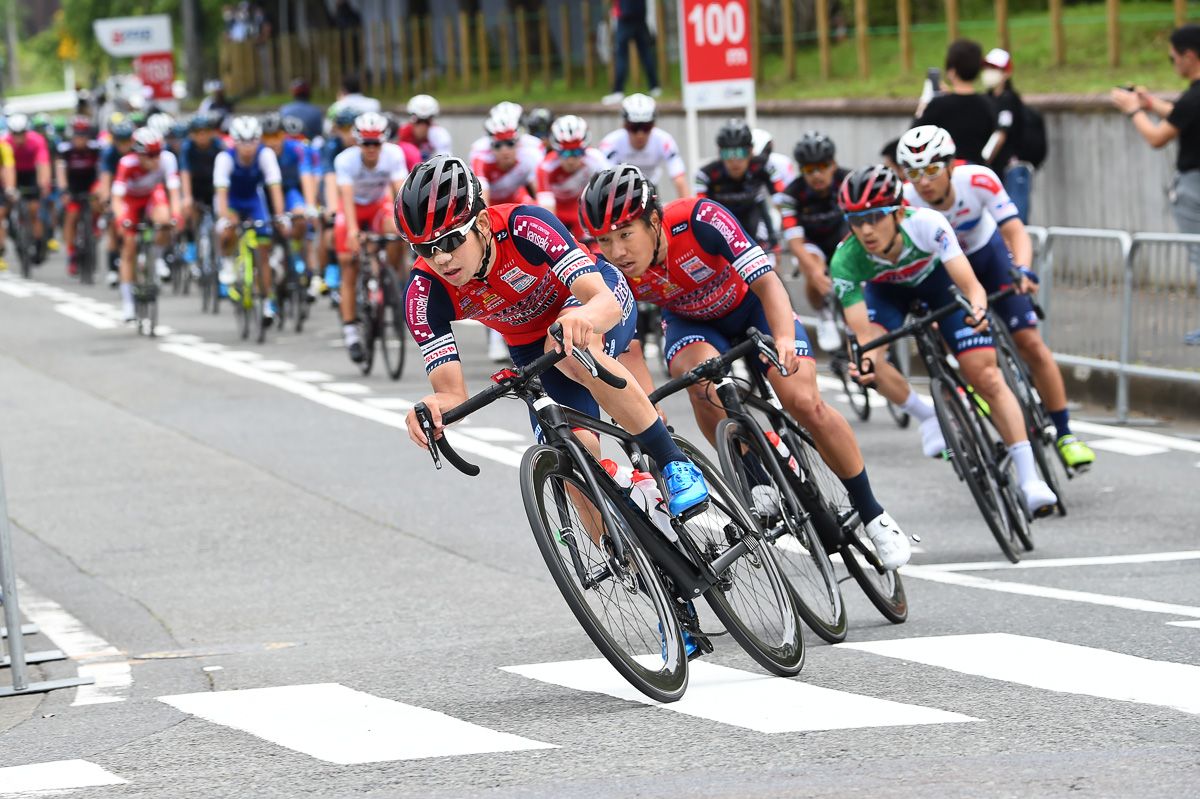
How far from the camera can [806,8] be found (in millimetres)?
30094

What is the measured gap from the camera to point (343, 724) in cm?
625

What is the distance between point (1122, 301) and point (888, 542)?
6.36 metres

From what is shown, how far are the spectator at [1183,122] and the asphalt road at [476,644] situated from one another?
6.79ft

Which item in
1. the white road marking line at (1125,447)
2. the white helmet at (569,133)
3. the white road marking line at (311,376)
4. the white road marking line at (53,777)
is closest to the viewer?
the white road marking line at (53,777)

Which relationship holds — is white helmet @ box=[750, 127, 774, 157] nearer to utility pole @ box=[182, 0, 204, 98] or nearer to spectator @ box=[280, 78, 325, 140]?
spectator @ box=[280, 78, 325, 140]

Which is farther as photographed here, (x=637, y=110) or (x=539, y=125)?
(x=539, y=125)

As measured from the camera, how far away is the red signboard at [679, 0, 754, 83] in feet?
60.3

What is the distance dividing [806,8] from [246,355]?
14.5 m

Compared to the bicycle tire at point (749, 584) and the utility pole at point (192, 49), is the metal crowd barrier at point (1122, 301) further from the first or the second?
the utility pole at point (192, 49)

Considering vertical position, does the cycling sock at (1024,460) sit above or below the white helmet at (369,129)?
below

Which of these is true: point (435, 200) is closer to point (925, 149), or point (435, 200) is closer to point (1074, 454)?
point (925, 149)

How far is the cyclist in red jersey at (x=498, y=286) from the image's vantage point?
20.1 feet

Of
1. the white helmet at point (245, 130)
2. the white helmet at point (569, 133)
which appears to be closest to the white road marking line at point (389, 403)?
the white helmet at point (569, 133)

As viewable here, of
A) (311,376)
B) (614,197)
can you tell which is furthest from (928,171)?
(311,376)
